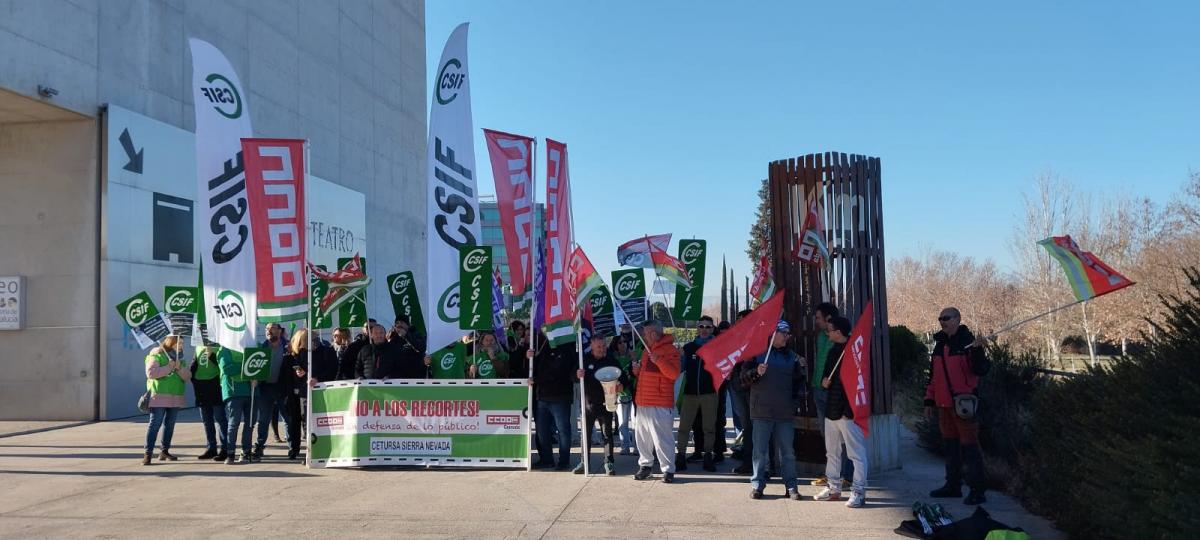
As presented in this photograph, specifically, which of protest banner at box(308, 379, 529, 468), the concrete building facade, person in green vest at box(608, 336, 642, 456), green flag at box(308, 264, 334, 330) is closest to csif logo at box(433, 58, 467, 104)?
green flag at box(308, 264, 334, 330)

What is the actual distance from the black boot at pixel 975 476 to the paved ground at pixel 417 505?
0.16 metres

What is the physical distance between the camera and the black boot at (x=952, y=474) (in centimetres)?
923

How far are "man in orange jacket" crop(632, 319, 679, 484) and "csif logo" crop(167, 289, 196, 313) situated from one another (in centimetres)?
688

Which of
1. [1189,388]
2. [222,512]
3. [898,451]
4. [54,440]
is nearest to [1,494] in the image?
[222,512]

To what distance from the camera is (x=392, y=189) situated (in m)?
36.1

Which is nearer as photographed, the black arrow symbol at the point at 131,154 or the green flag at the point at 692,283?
the green flag at the point at 692,283

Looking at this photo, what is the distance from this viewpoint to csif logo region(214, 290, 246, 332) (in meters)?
11.9

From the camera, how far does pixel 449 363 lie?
40.3 feet

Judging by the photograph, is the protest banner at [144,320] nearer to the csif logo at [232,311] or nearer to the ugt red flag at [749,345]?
the csif logo at [232,311]

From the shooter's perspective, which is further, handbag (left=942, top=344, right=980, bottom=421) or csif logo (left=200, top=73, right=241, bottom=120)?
csif logo (left=200, top=73, right=241, bottom=120)

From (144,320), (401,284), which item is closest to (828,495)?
(401,284)

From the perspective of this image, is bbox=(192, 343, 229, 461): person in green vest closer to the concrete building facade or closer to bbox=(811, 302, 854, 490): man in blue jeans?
bbox=(811, 302, 854, 490): man in blue jeans

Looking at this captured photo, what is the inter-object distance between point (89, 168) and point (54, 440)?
6.68m

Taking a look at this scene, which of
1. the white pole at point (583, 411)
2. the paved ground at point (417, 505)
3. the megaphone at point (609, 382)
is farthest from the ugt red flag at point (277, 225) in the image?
the megaphone at point (609, 382)
